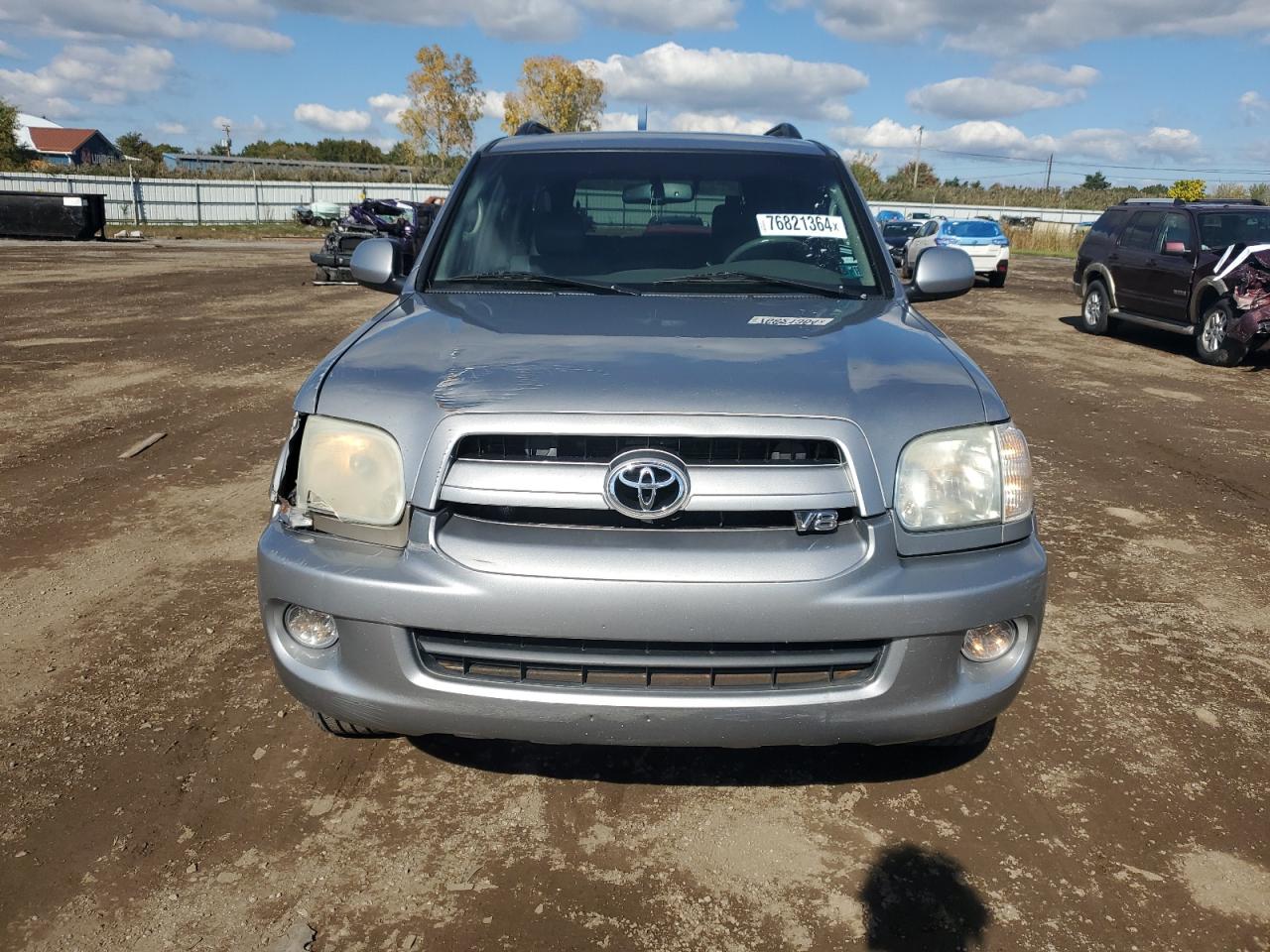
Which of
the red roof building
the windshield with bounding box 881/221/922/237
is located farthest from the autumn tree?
the red roof building

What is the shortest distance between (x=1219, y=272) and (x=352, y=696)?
1129cm

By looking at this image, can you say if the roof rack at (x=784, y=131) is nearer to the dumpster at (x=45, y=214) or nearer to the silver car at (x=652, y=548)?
the silver car at (x=652, y=548)

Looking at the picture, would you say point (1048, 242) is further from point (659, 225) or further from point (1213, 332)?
point (659, 225)

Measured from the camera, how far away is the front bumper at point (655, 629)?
6.85 ft

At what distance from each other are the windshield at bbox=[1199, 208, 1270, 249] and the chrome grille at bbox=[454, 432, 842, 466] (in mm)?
11021

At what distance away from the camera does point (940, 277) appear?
11.9 feet

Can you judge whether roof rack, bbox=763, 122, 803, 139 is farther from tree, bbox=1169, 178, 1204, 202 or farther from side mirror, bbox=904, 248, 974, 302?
tree, bbox=1169, 178, 1204, 202

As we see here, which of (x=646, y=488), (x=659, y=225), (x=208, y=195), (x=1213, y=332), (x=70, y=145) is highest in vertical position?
(x=70, y=145)

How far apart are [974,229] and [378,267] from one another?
19.6 m

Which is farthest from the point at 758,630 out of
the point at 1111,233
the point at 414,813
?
the point at 1111,233

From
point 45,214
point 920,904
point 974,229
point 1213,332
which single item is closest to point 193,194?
point 45,214

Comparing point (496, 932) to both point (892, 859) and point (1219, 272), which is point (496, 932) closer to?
point (892, 859)

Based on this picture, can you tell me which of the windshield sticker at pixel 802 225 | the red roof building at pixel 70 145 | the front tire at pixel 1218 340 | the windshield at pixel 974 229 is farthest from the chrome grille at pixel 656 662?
the red roof building at pixel 70 145

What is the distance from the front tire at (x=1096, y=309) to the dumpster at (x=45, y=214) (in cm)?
2628
